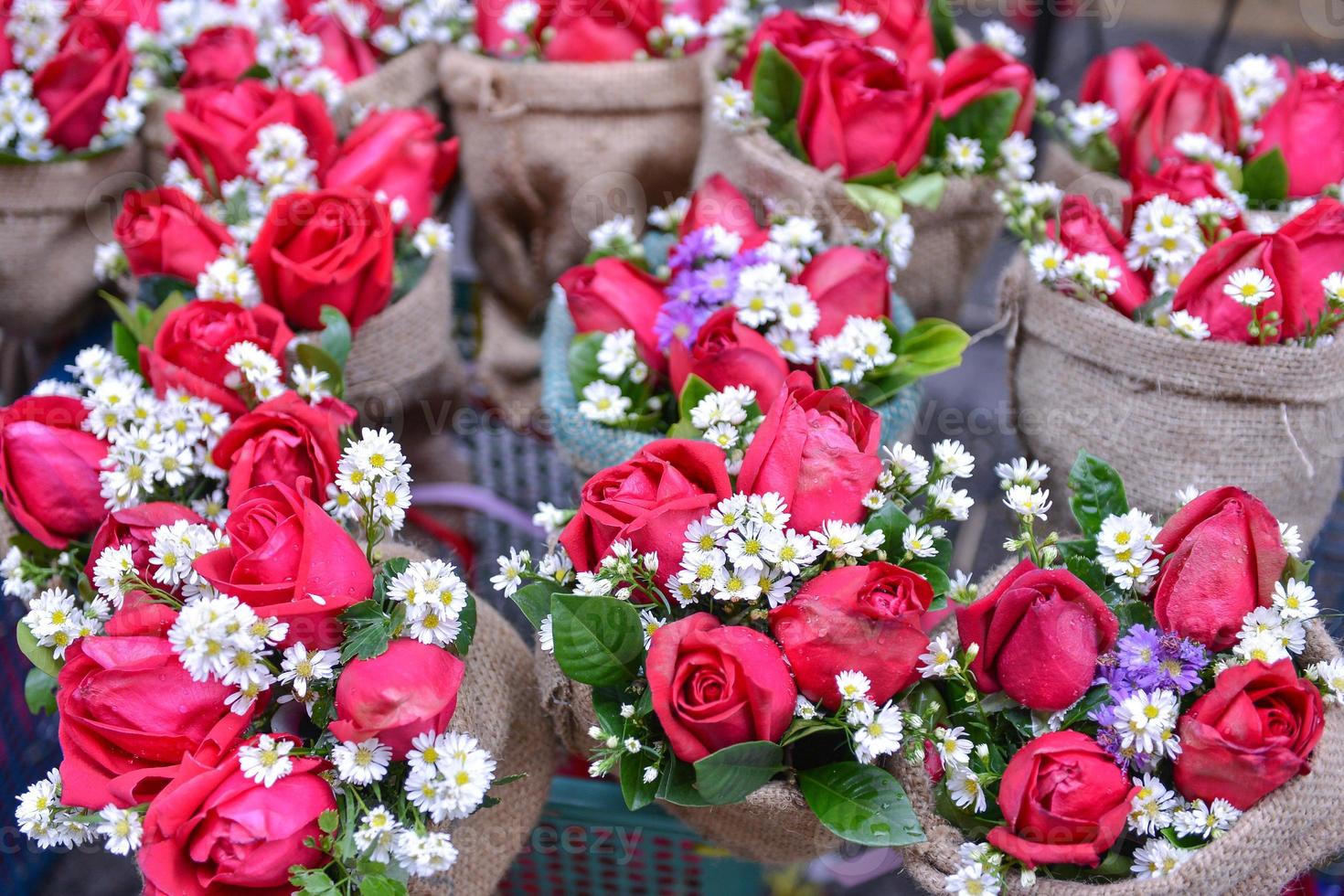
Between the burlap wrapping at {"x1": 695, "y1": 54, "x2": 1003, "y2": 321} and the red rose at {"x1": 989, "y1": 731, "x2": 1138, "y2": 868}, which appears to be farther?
the burlap wrapping at {"x1": 695, "y1": 54, "x2": 1003, "y2": 321}

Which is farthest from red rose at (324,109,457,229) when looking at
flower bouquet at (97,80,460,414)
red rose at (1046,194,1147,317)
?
red rose at (1046,194,1147,317)

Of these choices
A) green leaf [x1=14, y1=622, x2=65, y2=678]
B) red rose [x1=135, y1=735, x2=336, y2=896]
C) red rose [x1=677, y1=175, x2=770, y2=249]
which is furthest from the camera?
red rose [x1=677, y1=175, x2=770, y2=249]

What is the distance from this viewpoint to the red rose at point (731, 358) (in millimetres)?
756

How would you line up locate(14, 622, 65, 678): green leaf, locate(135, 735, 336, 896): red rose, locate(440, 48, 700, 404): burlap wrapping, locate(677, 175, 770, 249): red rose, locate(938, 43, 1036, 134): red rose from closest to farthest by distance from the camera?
locate(135, 735, 336, 896): red rose → locate(14, 622, 65, 678): green leaf → locate(677, 175, 770, 249): red rose → locate(938, 43, 1036, 134): red rose → locate(440, 48, 700, 404): burlap wrapping

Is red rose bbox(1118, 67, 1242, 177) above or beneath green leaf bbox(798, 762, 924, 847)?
above

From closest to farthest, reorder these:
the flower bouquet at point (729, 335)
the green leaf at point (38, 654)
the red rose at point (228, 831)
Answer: the red rose at point (228, 831) → the green leaf at point (38, 654) → the flower bouquet at point (729, 335)

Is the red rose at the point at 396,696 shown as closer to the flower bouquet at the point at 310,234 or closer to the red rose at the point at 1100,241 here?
the flower bouquet at the point at 310,234

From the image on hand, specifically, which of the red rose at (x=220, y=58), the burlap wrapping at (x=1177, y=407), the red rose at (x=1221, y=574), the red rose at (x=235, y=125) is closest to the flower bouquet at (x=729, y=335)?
the burlap wrapping at (x=1177, y=407)

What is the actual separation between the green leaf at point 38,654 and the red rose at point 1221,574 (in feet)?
2.14

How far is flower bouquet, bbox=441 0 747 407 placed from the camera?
3.66ft

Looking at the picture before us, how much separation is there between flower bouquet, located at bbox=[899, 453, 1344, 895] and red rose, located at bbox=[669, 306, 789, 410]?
0.61 ft

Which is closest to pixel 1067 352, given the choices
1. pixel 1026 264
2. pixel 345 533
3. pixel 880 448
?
pixel 1026 264

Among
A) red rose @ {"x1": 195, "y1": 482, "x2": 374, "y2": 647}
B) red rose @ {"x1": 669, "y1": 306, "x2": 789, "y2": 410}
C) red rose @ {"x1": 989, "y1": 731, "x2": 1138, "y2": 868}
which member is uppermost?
red rose @ {"x1": 669, "y1": 306, "x2": 789, "y2": 410}

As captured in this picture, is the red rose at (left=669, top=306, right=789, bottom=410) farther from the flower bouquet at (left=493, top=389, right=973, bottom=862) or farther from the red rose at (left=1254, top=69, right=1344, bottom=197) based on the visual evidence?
the red rose at (left=1254, top=69, right=1344, bottom=197)
